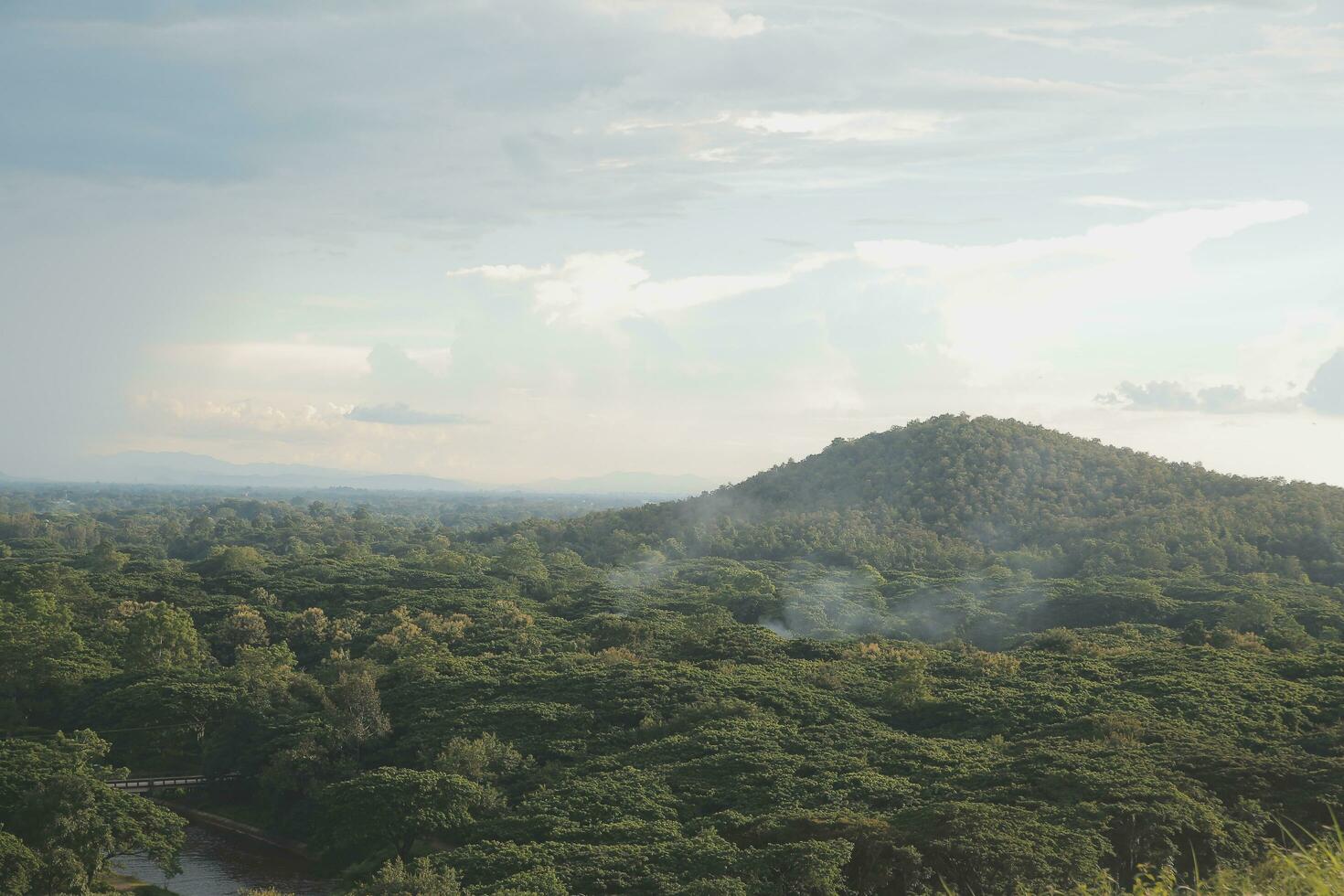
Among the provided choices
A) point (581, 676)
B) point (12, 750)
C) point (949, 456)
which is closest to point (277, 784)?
point (12, 750)

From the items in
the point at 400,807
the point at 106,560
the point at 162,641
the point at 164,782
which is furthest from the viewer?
the point at 106,560

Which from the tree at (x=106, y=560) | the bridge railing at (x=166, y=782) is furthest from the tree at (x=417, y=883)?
the tree at (x=106, y=560)

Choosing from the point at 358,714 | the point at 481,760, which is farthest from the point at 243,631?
the point at 481,760

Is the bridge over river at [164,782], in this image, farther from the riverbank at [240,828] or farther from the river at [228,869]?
the river at [228,869]

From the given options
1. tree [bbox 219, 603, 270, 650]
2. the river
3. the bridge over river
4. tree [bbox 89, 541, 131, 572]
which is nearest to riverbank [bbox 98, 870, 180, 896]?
the river

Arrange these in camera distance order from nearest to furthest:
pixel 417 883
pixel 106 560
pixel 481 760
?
pixel 417 883, pixel 481 760, pixel 106 560

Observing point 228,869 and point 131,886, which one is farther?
point 228,869

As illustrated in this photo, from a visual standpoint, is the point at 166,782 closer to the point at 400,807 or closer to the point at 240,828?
the point at 240,828

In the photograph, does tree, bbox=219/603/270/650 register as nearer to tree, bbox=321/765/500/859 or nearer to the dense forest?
the dense forest
